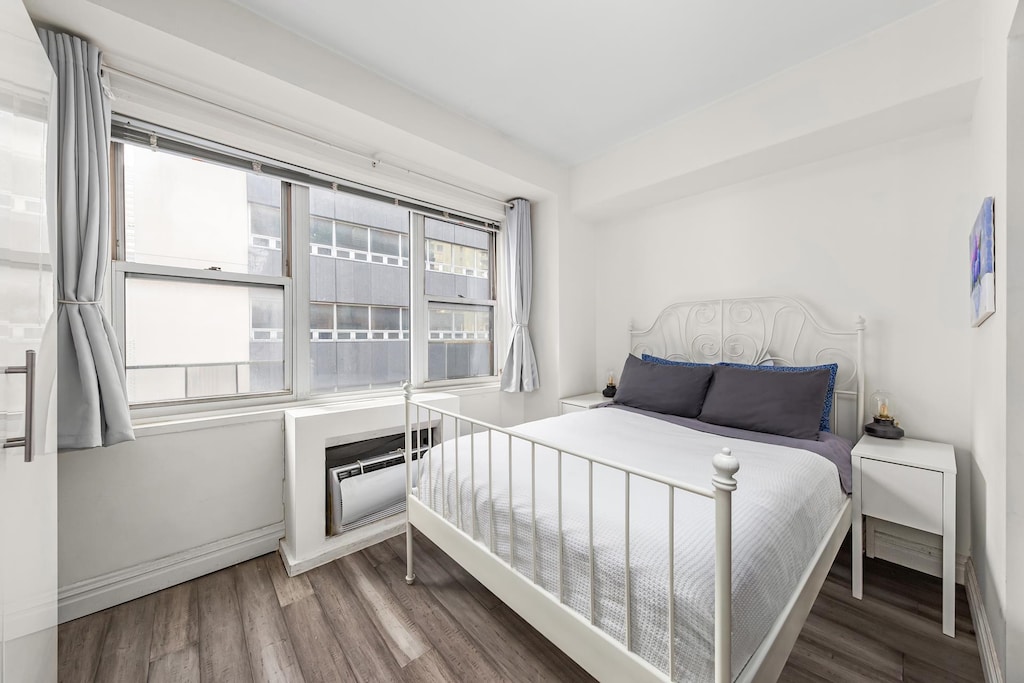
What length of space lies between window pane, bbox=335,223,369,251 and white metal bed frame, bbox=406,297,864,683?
1261 millimetres

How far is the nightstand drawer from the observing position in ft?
5.19

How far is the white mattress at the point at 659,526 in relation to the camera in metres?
0.91

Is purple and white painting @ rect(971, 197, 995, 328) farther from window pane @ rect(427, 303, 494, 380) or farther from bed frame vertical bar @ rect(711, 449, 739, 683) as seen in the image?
window pane @ rect(427, 303, 494, 380)

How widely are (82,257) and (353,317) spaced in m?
1.27

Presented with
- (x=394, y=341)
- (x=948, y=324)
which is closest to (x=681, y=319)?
(x=948, y=324)

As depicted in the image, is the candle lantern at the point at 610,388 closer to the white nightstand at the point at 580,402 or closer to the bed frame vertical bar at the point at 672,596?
the white nightstand at the point at 580,402

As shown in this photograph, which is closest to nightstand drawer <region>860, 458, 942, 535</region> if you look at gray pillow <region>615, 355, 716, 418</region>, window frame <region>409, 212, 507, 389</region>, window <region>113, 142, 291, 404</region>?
gray pillow <region>615, 355, 716, 418</region>

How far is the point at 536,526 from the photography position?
1.22 m

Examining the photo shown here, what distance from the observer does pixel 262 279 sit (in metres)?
2.23

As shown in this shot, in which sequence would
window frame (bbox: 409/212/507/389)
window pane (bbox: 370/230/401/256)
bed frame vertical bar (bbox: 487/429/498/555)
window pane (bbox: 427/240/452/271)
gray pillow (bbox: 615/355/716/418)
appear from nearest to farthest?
bed frame vertical bar (bbox: 487/429/498/555), gray pillow (bbox: 615/355/716/418), window pane (bbox: 370/230/401/256), window frame (bbox: 409/212/507/389), window pane (bbox: 427/240/452/271)

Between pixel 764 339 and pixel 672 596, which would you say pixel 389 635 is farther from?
pixel 764 339

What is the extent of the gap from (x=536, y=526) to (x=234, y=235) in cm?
223

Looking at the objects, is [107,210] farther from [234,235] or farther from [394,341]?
[394,341]

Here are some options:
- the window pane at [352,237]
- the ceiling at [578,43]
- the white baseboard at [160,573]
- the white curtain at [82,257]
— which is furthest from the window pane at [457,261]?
the white baseboard at [160,573]
